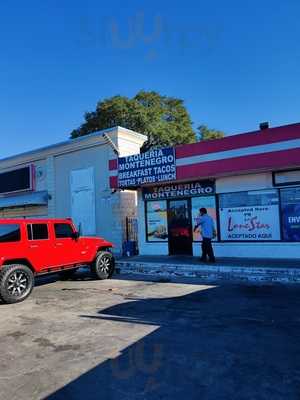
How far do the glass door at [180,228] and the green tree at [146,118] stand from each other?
18.9 m

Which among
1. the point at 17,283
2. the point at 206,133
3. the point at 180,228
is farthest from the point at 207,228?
the point at 206,133

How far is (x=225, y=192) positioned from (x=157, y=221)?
335cm

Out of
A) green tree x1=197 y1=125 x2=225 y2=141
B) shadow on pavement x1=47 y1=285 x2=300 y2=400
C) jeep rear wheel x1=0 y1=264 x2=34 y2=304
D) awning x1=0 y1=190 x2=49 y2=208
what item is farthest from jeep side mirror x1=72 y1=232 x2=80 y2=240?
green tree x1=197 y1=125 x2=225 y2=141

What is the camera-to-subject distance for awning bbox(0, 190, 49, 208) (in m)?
21.1

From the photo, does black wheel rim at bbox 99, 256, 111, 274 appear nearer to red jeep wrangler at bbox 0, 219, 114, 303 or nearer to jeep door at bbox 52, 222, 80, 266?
red jeep wrangler at bbox 0, 219, 114, 303

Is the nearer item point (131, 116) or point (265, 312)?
point (265, 312)

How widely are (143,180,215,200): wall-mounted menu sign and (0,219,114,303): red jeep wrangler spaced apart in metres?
4.59

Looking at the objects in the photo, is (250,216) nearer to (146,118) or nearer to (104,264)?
(104,264)

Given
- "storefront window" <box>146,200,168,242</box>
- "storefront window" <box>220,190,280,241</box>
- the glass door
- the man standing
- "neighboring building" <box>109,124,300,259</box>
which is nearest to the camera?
"neighboring building" <box>109,124,300,259</box>

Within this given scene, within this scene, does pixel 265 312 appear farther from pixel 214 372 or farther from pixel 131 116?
Answer: pixel 131 116

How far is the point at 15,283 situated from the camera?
343 inches

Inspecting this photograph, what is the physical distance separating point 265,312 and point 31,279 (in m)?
5.45

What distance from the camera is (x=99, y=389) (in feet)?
13.1

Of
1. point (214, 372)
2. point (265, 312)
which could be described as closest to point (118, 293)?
point (265, 312)
